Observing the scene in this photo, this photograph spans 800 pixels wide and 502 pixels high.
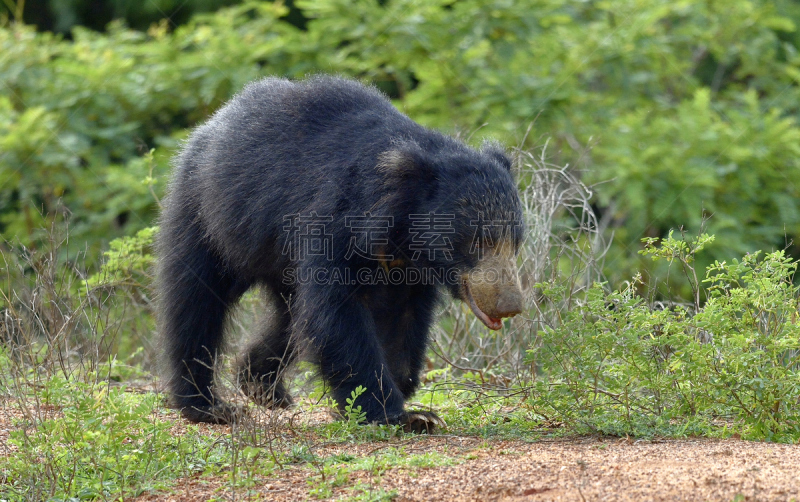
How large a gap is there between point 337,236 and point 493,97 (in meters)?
4.98

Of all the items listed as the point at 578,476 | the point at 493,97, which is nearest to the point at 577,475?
the point at 578,476

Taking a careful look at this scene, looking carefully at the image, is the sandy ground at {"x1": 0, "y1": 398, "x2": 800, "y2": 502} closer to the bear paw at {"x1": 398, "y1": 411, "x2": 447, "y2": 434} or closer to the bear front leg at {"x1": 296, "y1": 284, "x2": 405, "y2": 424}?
the bear paw at {"x1": 398, "y1": 411, "x2": 447, "y2": 434}

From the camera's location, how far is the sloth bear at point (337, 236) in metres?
4.02

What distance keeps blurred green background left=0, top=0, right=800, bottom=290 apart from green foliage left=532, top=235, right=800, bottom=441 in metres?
3.99

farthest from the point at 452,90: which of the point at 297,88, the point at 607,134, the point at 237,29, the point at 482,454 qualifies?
the point at 482,454

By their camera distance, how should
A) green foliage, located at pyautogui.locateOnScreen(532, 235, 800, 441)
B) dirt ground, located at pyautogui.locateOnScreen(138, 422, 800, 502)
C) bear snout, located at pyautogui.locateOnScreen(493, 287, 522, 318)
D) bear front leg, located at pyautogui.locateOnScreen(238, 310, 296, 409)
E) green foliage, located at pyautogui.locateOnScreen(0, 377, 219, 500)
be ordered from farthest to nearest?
bear front leg, located at pyautogui.locateOnScreen(238, 310, 296, 409) < bear snout, located at pyautogui.locateOnScreen(493, 287, 522, 318) < green foliage, located at pyautogui.locateOnScreen(532, 235, 800, 441) < green foliage, located at pyautogui.locateOnScreen(0, 377, 219, 500) < dirt ground, located at pyautogui.locateOnScreen(138, 422, 800, 502)

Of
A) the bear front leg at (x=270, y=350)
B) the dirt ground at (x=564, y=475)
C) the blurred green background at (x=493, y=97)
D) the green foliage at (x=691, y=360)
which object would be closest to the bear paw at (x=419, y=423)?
the dirt ground at (x=564, y=475)

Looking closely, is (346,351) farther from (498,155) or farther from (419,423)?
(498,155)

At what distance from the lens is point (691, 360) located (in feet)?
11.9

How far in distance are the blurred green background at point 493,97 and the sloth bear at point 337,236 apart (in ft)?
11.7

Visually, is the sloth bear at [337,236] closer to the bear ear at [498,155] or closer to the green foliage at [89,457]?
the bear ear at [498,155]

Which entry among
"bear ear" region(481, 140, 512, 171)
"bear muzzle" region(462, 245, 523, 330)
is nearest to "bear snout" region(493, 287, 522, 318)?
"bear muzzle" region(462, 245, 523, 330)

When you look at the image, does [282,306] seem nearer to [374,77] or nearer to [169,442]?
[169,442]

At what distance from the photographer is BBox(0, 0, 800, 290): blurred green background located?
823cm
